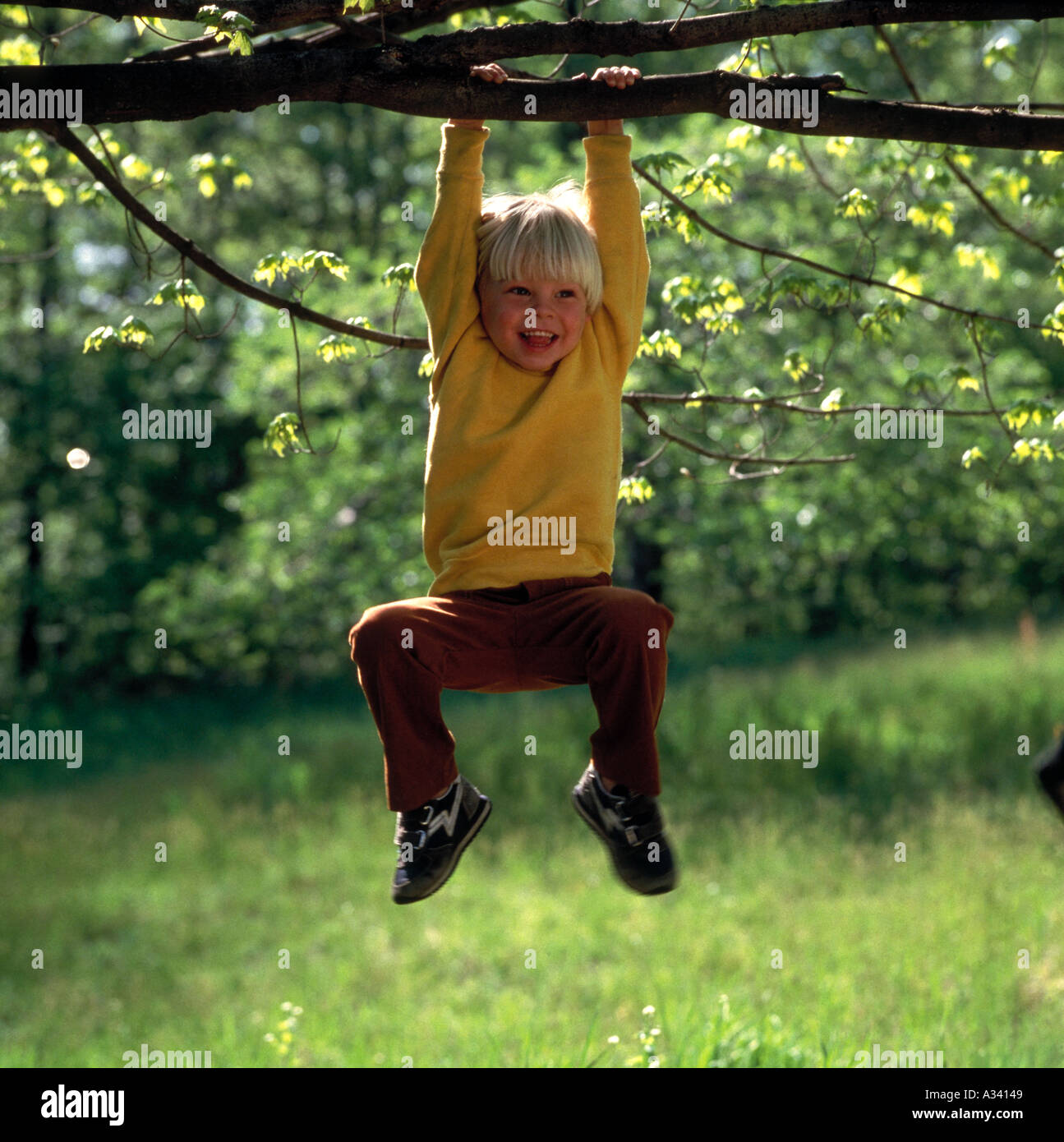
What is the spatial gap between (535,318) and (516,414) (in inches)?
9.9

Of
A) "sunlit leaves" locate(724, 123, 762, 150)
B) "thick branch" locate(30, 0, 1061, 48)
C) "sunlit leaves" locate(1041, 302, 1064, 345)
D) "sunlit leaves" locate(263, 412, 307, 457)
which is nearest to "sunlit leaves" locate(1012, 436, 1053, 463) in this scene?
"sunlit leaves" locate(1041, 302, 1064, 345)

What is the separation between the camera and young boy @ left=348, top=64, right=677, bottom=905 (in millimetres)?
Result: 3107

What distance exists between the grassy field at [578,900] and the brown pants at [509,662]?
13.0 ft

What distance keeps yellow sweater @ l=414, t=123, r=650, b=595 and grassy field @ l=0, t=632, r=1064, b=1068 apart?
414cm

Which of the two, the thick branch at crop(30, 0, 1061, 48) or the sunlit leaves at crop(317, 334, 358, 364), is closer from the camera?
the thick branch at crop(30, 0, 1061, 48)

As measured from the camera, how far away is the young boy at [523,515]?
311 centimetres

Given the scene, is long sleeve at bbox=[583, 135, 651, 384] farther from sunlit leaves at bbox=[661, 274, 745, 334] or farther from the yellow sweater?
sunlit leaves at bbox=[661, 274, 745, 334]

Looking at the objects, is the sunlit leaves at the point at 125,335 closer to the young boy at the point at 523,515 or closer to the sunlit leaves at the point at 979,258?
the young boy at the point at 523,515

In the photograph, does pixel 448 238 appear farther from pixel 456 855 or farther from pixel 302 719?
pixel 302 719

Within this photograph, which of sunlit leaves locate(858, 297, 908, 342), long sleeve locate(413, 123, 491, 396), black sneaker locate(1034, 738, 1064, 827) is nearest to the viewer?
black sneaker locate(1034, 738, 1064, 827)

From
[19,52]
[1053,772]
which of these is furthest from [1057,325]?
[19,52]

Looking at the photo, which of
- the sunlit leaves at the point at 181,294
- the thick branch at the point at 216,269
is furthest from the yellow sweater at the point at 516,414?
the sunlit leaves at the point at 181,294

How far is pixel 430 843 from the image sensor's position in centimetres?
313

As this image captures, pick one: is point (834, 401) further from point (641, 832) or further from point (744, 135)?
point (641, 832)
